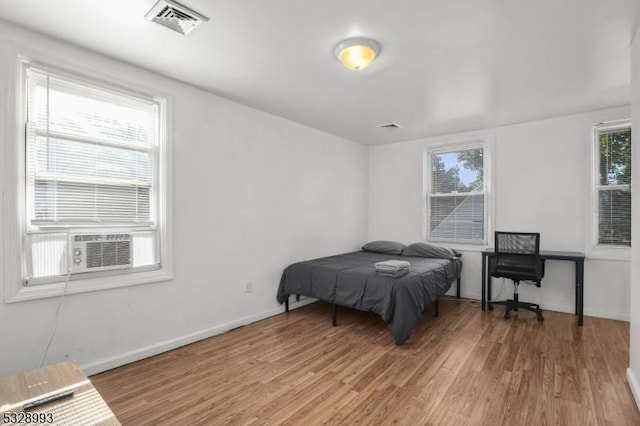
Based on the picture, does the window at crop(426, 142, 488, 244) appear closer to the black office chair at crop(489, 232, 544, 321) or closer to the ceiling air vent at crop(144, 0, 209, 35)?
the black office chair at crop(489, 232, 544, 321)

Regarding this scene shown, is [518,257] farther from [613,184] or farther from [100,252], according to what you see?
[100,252]

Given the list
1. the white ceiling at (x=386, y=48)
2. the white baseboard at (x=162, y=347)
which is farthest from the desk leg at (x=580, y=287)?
the white baseboard at (x=162, y=347)

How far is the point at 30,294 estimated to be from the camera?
217 cm

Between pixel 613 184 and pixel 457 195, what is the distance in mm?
1765

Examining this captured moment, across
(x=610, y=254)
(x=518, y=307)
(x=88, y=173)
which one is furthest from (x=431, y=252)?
(x=88, y=173)

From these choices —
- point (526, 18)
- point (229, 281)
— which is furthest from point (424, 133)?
point (229, 281)

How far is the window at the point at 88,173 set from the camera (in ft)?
7.36

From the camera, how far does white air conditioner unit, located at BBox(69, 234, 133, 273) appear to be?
2369 mm

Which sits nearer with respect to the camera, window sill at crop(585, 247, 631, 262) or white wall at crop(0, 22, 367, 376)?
white wall at crop(0, 22, 367, 376)

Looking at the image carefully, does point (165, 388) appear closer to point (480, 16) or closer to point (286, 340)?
point (286, 340)

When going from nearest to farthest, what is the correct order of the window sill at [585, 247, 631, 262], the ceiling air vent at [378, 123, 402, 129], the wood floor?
the wood floor, the window sill at [585, 247, 631, 262], the ceiling air vent at [378, 123, 402, 129]

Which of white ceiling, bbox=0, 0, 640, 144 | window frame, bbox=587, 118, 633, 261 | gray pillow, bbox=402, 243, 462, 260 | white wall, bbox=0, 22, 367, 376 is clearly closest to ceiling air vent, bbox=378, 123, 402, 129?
white ceiling, bbox=0, 0, 640, 144

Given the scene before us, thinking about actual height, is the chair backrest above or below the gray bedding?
above

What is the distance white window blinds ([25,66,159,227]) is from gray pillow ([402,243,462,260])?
11.3ft
